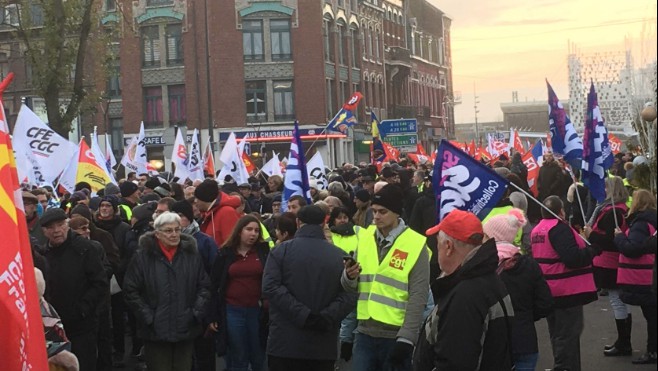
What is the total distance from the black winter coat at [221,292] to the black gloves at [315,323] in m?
1.77

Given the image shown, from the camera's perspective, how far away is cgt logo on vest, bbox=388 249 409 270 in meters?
8.27

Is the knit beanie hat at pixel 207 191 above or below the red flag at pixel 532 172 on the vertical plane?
above

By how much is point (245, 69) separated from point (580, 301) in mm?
46129

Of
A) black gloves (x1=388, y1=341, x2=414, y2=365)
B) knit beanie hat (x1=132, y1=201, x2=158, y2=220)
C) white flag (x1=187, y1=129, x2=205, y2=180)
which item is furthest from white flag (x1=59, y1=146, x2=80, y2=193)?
black gloves (x1=388, y1=341, x2=414, y2=365)

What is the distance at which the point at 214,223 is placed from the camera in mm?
11633

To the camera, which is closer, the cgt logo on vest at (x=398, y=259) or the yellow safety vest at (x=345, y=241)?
the cgt logo on vest at (x=398, y=259)

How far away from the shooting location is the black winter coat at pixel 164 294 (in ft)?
31.3

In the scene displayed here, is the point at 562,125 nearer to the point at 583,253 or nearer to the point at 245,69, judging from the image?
the point at 583,253

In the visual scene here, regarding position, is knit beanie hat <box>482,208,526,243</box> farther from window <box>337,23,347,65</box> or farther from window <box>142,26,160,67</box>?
window <box>337,23,347,65</box>

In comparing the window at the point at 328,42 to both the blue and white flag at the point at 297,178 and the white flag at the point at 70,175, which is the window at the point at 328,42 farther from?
the blue and white flag at the point at 297,178

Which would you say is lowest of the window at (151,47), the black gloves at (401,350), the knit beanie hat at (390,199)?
the black gloves at (401,350)

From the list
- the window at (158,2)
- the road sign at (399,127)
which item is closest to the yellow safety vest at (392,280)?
the road sign at (399,127)

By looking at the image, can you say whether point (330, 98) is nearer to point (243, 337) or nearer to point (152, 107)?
point (152, 107)

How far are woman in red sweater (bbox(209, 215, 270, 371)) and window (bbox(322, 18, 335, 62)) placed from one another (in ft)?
157
